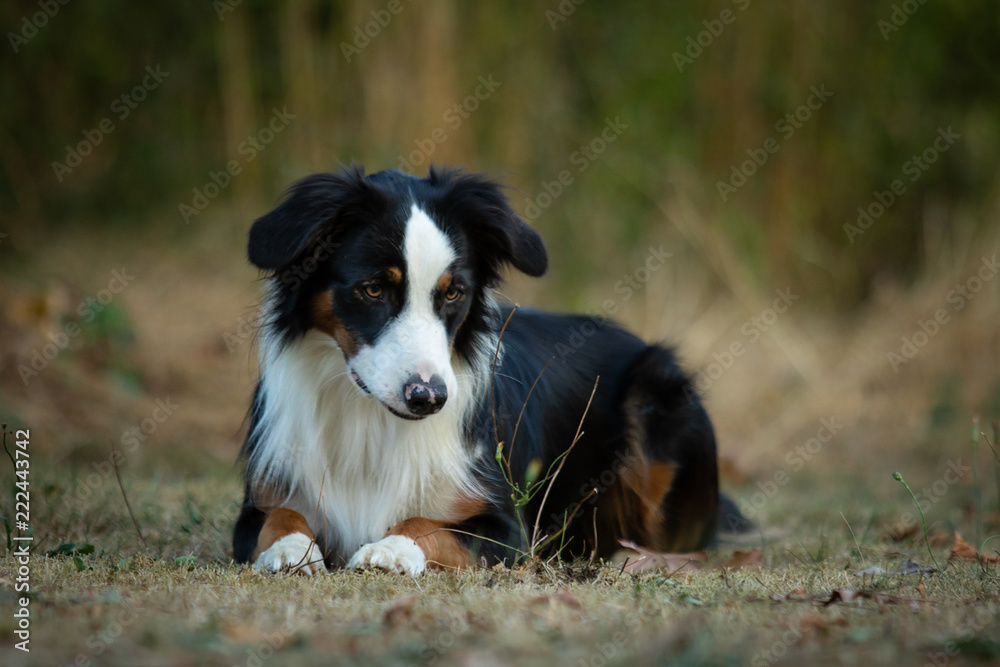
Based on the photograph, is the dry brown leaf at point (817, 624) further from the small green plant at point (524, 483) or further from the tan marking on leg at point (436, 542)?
the tan marking on leg at point (436, 542)

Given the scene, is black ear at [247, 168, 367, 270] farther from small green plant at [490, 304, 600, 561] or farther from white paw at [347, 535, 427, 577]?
white paw at [347, 535, 427, 577]

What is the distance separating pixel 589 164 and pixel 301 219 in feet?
23.9

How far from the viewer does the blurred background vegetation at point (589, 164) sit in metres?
7.81

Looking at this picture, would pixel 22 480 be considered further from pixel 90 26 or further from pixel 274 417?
pixel 90 26

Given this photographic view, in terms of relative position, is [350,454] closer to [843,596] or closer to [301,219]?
[301,219]

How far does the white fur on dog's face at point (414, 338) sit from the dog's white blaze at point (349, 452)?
0.77 ft

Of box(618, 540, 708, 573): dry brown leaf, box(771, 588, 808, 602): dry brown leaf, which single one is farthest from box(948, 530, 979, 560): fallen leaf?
box(771, 588, 808, 602): dry brown leaf

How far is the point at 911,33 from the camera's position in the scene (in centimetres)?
1059

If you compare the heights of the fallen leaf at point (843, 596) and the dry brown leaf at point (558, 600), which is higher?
the dry brown leaf at point (558, 600)

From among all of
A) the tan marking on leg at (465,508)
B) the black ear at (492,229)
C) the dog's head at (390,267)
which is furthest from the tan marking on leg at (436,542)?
the black ear at (492,229)

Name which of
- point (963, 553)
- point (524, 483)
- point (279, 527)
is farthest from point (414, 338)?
point (963, 553)

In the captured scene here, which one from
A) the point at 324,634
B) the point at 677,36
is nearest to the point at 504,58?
the point at 677,36

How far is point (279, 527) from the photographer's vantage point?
3256 mm

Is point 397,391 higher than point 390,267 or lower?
lower
